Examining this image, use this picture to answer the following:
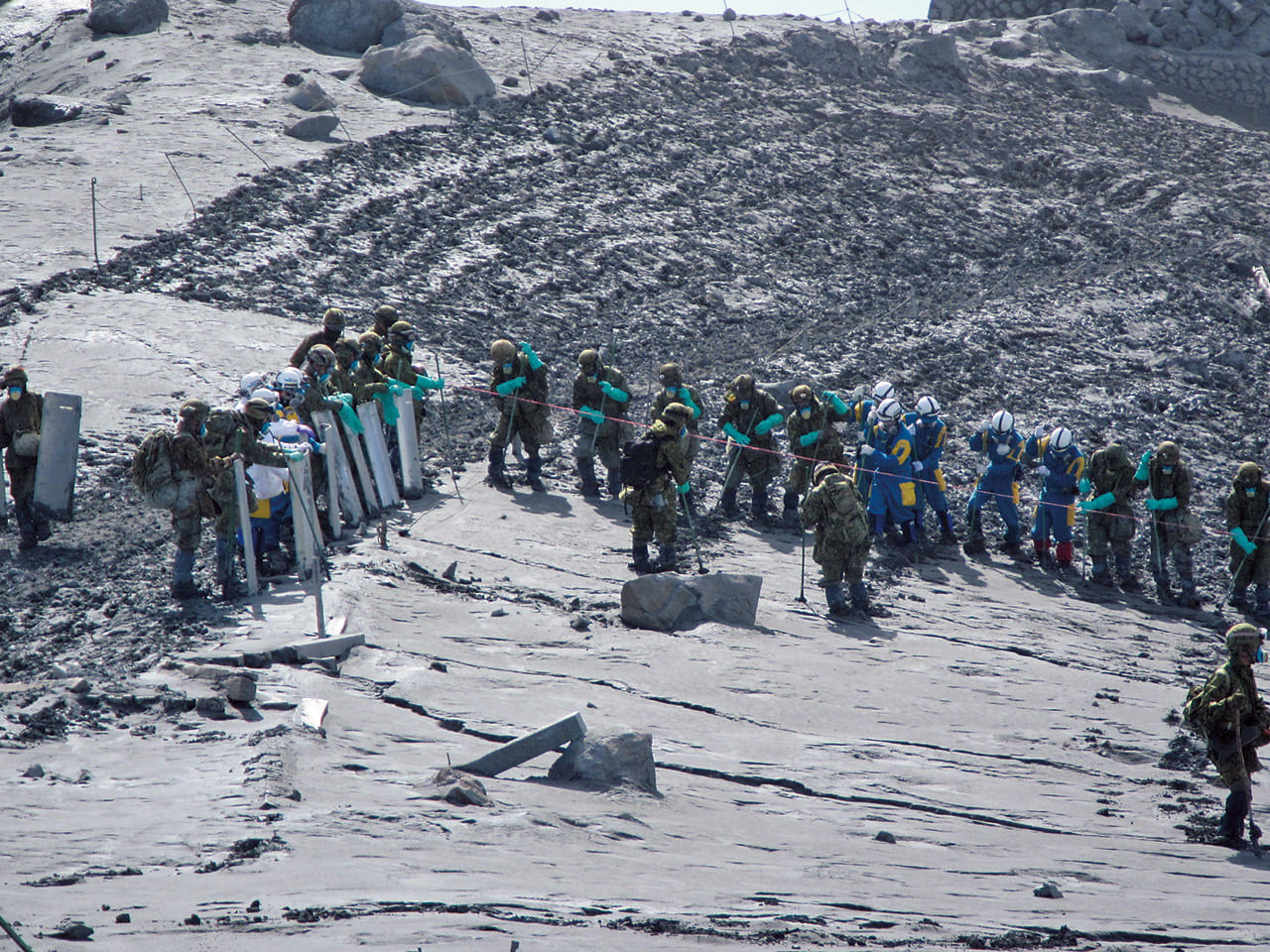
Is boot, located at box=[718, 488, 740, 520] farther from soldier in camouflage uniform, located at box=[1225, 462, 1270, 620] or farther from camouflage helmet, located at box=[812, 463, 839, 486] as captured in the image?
soldier in camouflage uniform, located at box=[1225, 462, 1270, 620]

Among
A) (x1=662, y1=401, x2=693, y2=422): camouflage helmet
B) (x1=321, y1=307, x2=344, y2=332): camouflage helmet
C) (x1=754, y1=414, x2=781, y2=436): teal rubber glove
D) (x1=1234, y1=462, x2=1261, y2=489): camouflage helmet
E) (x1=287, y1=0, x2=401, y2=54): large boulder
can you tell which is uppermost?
(x1=287, y1=0, x2=401, y2=54): large boulder

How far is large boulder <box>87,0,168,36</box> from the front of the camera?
93.6 feet

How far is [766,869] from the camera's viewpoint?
6535 millimetres

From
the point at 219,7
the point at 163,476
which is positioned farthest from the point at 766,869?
the point at 219,7

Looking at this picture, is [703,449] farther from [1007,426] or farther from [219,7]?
[219,7]

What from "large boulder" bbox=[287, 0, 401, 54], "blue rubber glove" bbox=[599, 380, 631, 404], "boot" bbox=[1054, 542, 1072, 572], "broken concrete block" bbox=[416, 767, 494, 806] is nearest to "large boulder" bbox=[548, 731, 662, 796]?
"broken concrete block" bbox=[416, 767, 494, 806]

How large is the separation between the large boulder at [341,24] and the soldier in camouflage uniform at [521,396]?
17.5 metres

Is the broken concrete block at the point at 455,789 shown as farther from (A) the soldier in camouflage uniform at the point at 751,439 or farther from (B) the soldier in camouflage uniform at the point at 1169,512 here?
(B) the soldier in camouflage uniform at the point at 1169,512

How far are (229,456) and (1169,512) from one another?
944 centimetres

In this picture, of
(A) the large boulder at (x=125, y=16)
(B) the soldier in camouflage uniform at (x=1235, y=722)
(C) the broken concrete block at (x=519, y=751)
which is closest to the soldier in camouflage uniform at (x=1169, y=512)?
(B) the soldier in camouflage uniform at (x=1235, y=722)

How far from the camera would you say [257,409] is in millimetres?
10547

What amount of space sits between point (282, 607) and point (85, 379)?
6.60 meters

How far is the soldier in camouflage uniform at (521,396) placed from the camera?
13820mm

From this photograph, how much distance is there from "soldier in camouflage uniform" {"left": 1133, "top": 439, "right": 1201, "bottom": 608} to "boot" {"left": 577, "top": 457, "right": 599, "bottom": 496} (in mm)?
5700
